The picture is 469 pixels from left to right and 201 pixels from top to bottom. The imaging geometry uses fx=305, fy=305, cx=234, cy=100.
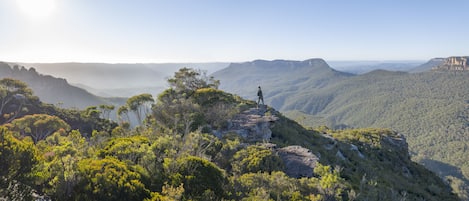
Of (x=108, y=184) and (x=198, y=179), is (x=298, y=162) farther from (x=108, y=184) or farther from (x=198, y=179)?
(x=108, y=184)

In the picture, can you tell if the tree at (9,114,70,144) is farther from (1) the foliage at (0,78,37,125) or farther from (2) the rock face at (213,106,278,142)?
(2) the rock face at (213,106,278,142)

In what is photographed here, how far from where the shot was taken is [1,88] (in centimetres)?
5597

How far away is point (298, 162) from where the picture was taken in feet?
88.7

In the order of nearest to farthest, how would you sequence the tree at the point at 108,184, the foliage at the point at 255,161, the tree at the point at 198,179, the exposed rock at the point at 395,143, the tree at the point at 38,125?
1. the tree at the point at 108,184
2. the tree at the point at 198,179
3. the foliage at the point at 255,161
4. the tree at the point at 38,125
5. the exposed rock at the point at 395,143

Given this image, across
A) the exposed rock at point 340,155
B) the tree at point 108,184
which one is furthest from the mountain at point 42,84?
the tree at point 108,184

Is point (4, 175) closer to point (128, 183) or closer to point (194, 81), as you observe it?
point (128, 183)

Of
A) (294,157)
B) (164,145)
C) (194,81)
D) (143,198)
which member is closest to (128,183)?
(143,198)

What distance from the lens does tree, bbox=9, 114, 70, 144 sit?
4459cm

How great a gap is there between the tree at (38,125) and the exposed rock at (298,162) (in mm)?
36173

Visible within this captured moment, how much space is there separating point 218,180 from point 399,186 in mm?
25267

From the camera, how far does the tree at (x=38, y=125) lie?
146 ft

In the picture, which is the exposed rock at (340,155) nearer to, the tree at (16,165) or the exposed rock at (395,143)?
the exposed rock at (395,143)

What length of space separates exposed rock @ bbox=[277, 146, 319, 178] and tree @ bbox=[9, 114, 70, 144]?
3617cm

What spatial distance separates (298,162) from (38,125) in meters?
39.7
